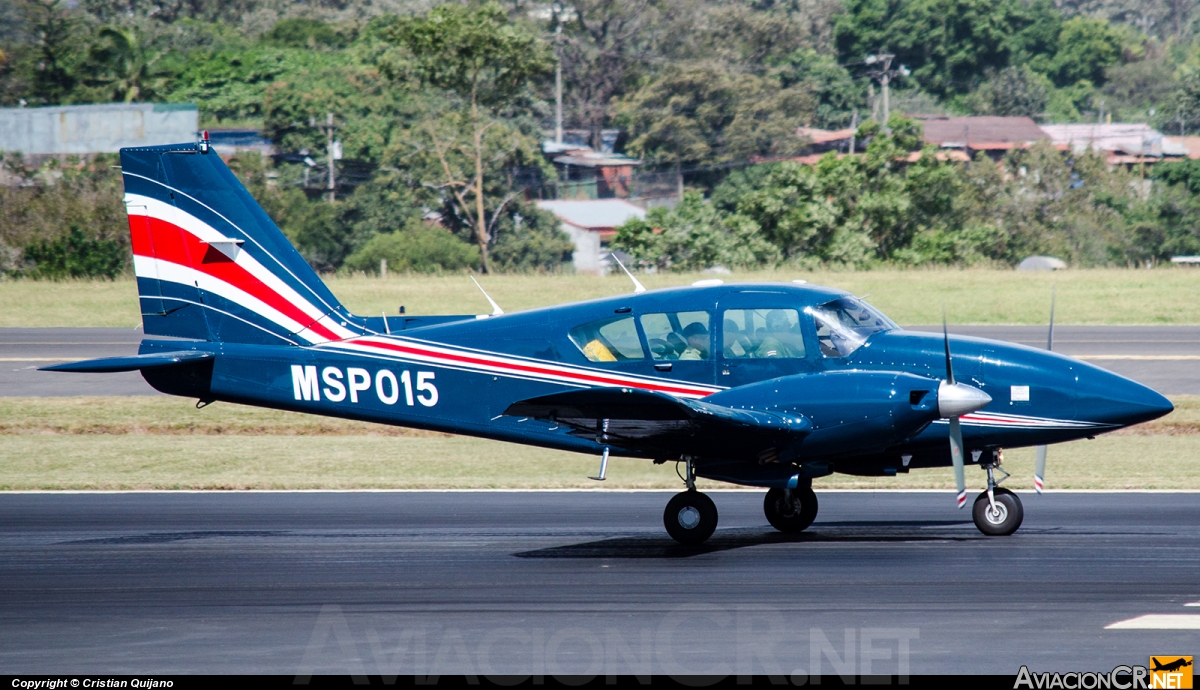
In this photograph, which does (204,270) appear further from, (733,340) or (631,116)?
(631,116)

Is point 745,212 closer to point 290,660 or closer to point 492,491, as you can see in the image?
point 492,491

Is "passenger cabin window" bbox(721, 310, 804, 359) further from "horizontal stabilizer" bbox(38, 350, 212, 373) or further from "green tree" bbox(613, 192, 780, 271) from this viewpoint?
"green tree" bbox(613, 192, 780, 271)

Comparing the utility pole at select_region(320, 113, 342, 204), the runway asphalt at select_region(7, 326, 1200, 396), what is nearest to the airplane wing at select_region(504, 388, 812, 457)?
the runway asphalt at select_region(7, 326, 1200, 396)

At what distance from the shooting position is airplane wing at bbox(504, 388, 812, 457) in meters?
10.4

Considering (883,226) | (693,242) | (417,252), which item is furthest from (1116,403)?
(417,252)

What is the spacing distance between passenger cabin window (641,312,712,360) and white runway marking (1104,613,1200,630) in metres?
4.48

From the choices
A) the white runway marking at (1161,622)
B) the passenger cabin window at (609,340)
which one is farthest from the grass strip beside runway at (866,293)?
the white runway marking at (1161,622)

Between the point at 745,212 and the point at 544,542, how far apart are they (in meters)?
37.4

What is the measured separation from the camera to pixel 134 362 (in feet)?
38.9

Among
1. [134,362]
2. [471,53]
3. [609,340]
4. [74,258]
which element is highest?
[471,53]

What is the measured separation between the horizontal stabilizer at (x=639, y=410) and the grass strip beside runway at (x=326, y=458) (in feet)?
17.1

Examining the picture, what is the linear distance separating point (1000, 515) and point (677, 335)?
3492mm

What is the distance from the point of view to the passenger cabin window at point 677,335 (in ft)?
38.4

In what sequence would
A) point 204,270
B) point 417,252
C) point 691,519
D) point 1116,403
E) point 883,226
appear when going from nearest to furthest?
point 1116,403, point 691,519, point 204,270, point 883,226, point 417,252
